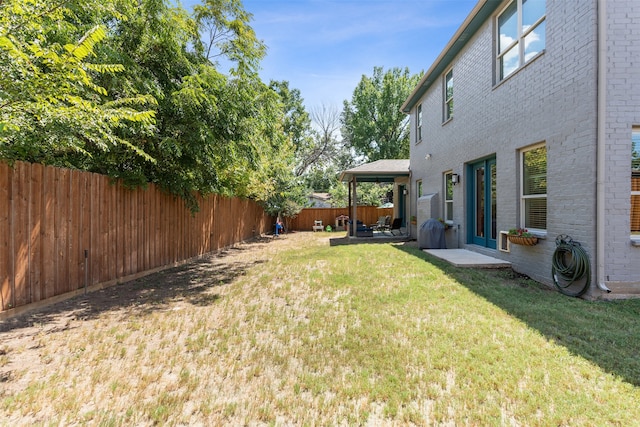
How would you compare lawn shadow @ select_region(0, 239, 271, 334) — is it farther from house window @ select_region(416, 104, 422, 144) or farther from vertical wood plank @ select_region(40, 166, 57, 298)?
house window @ select_region(416, 104, 422, 144)

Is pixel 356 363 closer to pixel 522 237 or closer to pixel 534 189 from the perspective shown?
pixel 522 237

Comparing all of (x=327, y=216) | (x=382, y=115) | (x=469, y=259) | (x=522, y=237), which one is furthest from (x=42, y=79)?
(x=382, y=115)

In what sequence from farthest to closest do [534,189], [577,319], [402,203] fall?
[402,203], [534,189], [577,319]

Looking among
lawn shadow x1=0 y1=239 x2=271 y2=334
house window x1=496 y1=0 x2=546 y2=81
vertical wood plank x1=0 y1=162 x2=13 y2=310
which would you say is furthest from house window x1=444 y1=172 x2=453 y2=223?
vertical wood plank x1=0 y1=162 x2=13 y2=310

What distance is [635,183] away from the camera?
459 centimetres

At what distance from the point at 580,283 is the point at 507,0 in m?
5.95

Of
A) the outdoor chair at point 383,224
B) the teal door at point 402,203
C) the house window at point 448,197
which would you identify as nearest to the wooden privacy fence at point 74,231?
the house window at point 448,197

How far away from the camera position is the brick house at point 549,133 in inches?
177

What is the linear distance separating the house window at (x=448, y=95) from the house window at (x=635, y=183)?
5.57 m

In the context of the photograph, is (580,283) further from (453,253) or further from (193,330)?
(193,330)

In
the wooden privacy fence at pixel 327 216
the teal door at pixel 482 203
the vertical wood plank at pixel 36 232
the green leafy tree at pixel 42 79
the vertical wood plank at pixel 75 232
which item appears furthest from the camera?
the wooden privacy fence at pixel 327 216

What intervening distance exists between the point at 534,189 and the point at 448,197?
13.9 ft

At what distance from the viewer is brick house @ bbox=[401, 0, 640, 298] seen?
177 inches

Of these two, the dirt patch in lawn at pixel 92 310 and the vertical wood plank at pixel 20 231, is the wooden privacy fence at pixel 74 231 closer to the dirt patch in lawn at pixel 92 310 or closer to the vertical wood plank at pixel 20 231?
the vertical wood plank at pixel 20 231
